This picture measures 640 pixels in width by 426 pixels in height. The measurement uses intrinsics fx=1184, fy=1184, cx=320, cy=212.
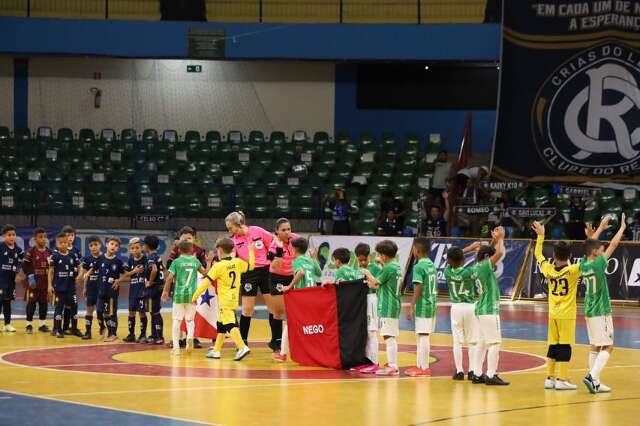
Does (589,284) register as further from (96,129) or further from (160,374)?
(96,129)

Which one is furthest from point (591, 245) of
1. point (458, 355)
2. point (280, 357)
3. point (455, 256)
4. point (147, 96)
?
point (147, 96)

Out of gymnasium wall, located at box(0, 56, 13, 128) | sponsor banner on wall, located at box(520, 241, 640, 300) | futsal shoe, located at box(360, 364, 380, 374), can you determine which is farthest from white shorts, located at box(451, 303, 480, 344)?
gymnasium wall, located at box(0, 56, 13, 128)

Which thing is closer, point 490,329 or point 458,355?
point 490,329

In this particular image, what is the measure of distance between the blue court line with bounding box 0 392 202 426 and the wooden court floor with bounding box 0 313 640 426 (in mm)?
11

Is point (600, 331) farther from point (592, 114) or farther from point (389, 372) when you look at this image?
point (592, 114)

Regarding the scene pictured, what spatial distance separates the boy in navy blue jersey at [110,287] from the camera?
66.1 ft

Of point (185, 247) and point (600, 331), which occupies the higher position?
point (185, 247)

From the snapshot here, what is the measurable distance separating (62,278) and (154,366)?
201 inches

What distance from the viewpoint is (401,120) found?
42031 mm

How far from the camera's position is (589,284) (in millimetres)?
14664

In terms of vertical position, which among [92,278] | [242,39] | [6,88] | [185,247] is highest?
[242,39]

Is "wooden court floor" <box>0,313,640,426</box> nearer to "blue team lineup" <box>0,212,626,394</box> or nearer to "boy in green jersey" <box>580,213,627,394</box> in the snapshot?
"blue team lineup" <box>0,212,626,394</box>

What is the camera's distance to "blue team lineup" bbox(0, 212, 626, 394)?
14.8 m

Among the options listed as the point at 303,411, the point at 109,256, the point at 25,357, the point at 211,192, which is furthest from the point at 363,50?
the point at 303,411
